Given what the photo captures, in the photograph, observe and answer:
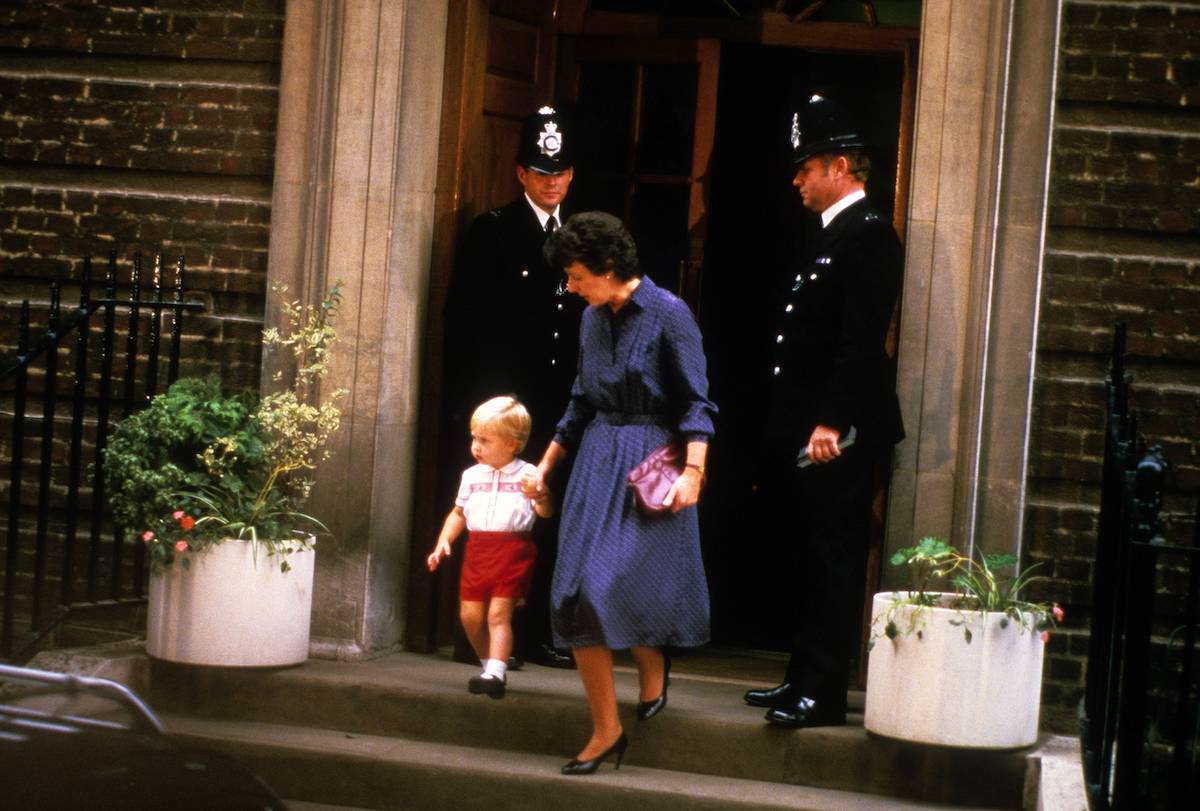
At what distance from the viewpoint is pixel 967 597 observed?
6.25 m

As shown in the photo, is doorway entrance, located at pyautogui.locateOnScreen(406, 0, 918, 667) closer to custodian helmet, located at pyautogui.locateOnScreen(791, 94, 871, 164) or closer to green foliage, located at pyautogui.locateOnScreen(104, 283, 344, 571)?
green foliage, located at pyautogui.locateOnScreen(104, 283, 344, 571)

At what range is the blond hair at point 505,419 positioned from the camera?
680cm

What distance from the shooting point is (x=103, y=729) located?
10.6ft

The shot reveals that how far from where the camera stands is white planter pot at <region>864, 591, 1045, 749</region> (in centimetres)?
603

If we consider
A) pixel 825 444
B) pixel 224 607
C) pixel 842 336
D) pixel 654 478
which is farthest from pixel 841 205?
pixel 224 607

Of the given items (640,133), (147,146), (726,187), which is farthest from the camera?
(726,187)

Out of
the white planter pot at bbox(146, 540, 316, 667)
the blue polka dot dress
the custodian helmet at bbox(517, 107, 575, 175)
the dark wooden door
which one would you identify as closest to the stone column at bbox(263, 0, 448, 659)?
the dark wooden door

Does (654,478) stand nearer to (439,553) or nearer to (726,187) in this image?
(439,553)

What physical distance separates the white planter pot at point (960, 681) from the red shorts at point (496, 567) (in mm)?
1437

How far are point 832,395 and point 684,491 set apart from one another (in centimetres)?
65

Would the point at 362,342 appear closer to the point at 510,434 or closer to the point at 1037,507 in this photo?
the point at 510,434

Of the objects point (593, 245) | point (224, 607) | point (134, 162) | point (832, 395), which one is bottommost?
point (224, 607)

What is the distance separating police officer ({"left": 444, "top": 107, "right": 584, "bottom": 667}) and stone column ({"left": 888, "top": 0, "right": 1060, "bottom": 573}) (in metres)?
1.37

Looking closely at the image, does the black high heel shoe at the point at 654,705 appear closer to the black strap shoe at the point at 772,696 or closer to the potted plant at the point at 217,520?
the black strap shoe at the point at 772,696
